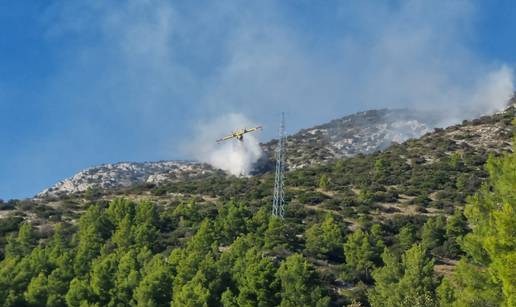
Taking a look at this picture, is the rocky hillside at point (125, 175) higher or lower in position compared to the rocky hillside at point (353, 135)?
lower

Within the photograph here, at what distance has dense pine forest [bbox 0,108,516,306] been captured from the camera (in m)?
29.7

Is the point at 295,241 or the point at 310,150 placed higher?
the point at 310,150

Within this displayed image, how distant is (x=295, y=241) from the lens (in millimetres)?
62219

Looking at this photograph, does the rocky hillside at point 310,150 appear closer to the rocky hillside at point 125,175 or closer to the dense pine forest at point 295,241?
the rocky hillside at point 125,175

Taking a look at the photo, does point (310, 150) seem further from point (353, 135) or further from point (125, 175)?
point (125, 175)

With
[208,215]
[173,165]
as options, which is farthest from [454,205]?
[173,165]

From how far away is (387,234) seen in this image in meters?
65.1

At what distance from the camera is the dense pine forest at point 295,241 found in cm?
2972

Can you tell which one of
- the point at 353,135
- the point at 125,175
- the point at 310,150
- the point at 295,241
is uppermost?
the point at 353,135

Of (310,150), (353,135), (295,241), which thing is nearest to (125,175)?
(310,150)

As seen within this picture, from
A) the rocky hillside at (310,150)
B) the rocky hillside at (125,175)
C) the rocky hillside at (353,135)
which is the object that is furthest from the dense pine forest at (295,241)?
the rocky hillside at (353,135)

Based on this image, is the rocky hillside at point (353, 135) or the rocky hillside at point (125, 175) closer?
the rocky hillside at point (125, 175)

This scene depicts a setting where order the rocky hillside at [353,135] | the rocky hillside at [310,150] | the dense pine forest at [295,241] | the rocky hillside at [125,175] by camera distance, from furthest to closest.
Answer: the rocky hillside at [353,135], the rocky hillside at [310,150], the rocky hillside at [125,175], the dense pine forest at [295,241]

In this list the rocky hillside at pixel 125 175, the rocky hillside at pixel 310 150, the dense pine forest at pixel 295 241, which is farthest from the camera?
the rocky hillside at pixel 310 150
